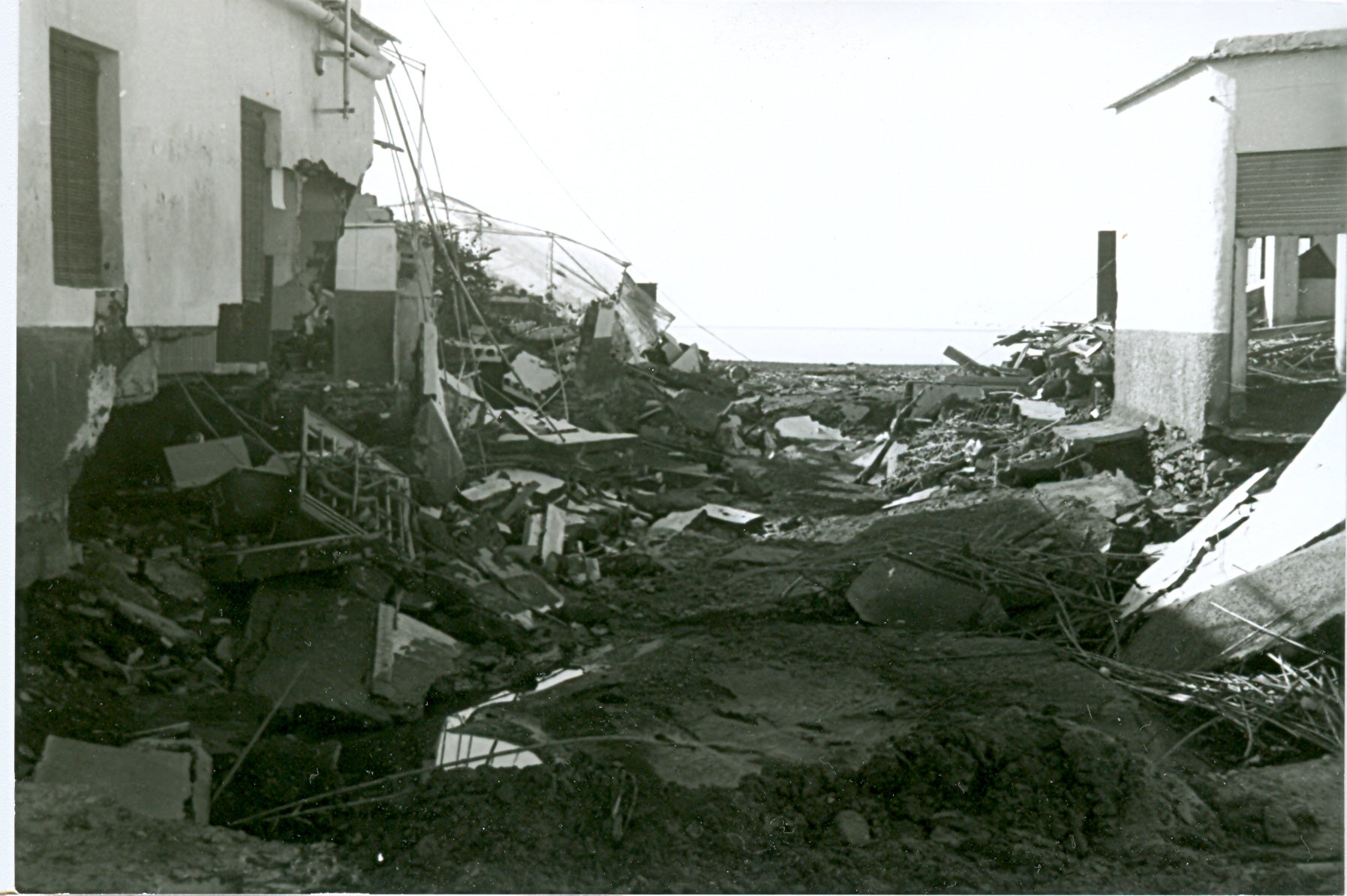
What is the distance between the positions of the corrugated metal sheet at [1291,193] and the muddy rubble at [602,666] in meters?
1.28

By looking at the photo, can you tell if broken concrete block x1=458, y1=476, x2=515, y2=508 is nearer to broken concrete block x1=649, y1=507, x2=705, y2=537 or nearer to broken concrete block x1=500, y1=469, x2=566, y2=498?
broken concrete block x1=500, y1=469, x2=566, y2=498

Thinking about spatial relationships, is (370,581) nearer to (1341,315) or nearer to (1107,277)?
(1107,277)

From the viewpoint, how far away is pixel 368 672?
4746mm

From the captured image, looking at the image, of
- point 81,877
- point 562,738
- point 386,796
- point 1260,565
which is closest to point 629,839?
point 562,738

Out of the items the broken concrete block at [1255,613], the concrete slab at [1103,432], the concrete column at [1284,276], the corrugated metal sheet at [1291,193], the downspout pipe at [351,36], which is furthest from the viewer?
the concrete column at [1284,276]

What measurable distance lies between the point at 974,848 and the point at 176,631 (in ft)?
10.9

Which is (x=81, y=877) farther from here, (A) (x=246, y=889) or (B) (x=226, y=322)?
(B) (x=226, y=322)

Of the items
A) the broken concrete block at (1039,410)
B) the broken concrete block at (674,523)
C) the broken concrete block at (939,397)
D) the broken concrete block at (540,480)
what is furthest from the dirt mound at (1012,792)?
the broken concrete block at (939,397)

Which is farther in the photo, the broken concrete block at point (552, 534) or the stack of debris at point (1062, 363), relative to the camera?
the stack of debris at point (1062, 363)

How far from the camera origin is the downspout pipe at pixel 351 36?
17.8 ft

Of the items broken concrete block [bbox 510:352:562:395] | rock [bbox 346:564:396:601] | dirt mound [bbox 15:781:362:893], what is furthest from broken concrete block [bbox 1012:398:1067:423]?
dirt mound [bbox 15:781:362:893]

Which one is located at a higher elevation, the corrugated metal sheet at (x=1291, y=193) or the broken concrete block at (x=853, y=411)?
the corrugated metal sheet at (x=1291, y=193)

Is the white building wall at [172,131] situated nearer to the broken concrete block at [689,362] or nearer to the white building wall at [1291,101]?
the broken concrete block at [689,362]

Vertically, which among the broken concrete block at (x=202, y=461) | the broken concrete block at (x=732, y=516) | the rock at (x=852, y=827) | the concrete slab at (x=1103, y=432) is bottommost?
the rock at (x=852, y=827)
